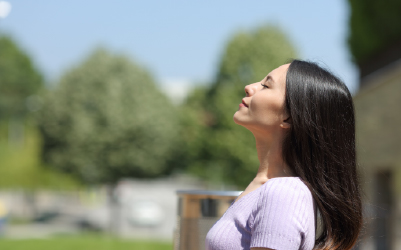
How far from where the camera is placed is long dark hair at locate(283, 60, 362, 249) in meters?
1.60

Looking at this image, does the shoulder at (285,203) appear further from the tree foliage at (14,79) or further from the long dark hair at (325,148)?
the tree foliage at (14,79)

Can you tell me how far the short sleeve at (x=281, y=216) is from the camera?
144 cm

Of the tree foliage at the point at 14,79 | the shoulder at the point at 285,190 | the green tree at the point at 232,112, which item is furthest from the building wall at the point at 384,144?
the tree foliage at the point at 14,79

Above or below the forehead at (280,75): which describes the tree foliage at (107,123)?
above

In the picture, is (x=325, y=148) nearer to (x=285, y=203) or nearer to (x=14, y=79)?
(x=285, y=203)

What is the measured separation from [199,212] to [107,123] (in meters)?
21.0

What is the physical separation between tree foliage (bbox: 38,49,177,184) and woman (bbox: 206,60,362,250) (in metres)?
21.9

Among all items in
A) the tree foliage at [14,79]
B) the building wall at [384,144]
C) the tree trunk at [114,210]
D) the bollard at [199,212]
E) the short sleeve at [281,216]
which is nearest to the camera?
the short sleeve at [281,216]

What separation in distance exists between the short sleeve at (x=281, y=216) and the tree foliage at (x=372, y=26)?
410 inches

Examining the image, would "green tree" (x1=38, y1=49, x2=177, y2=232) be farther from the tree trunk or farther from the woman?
the woman

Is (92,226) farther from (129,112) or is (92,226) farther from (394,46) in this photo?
(394,46)

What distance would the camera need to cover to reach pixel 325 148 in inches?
63.3

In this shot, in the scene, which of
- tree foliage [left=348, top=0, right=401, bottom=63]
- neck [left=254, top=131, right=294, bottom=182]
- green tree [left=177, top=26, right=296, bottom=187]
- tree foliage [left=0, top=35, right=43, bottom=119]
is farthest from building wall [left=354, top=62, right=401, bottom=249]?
tree foliage [left=0, top=35, right=43, bottom=119]

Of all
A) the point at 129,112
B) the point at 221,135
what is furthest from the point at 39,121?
the point at 221,135
